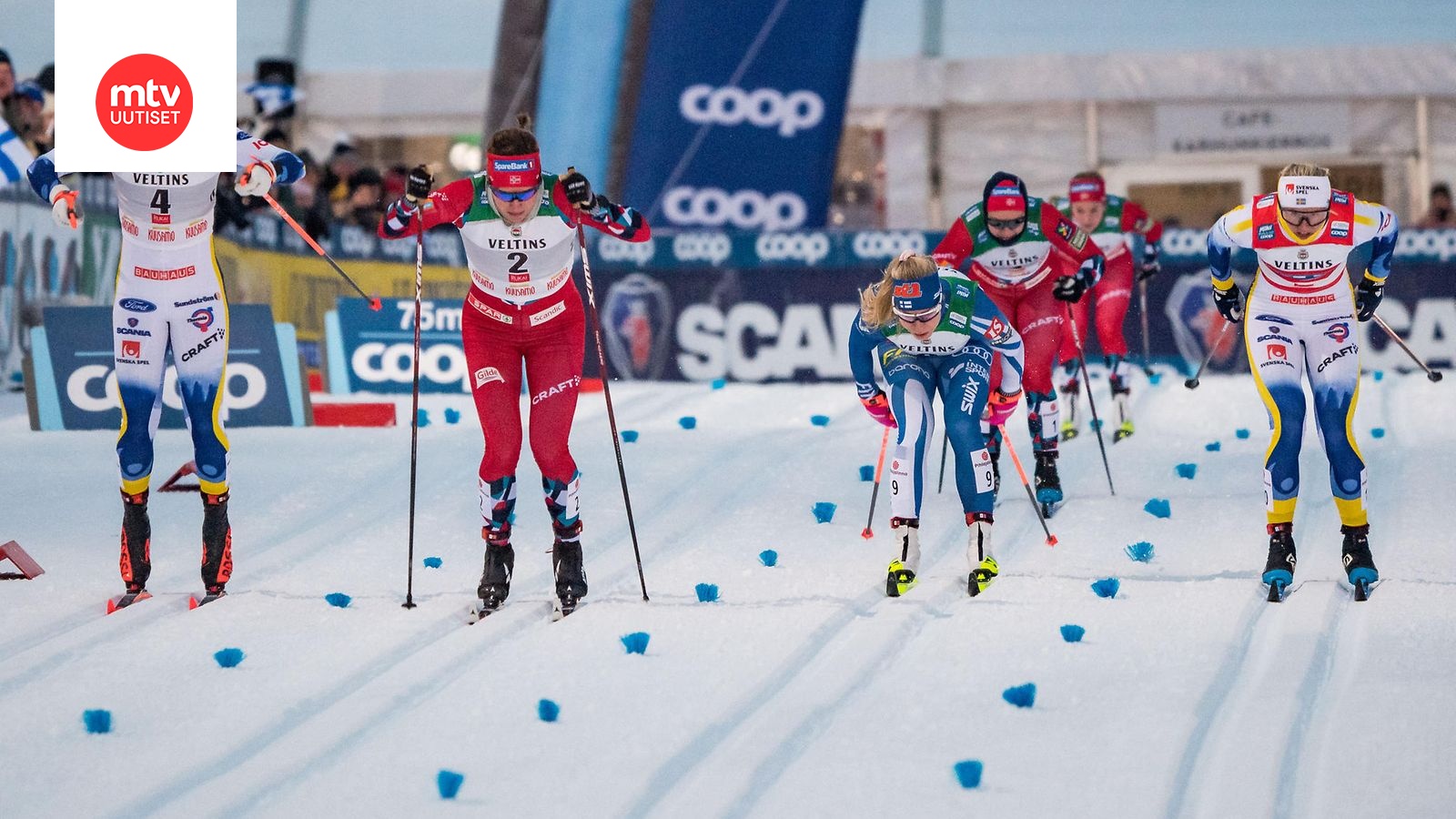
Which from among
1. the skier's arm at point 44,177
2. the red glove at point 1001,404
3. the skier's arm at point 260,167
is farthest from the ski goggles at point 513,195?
the red glove at point 1001,404

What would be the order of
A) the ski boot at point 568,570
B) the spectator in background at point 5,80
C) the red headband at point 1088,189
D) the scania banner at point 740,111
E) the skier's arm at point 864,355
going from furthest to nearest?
the scania banner at point 740,111, the spectator in background at point 5,80, the red headband at point 1088,189, the skier's arm at point 864,355, the ski boot at point 568,570

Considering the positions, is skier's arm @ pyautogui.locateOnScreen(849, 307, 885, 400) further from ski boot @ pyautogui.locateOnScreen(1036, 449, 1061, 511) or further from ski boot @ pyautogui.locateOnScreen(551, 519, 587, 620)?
ski boot @ pyautogui.locateOnScreen(1036, 449, 1061, 511)

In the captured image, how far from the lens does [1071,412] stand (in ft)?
35.3

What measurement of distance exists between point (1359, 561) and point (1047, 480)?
219 cm

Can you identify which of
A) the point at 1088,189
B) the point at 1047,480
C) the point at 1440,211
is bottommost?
the point at 1047,480

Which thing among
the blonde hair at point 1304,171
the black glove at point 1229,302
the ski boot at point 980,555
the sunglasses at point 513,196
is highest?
the blonde hair at point 1304,171

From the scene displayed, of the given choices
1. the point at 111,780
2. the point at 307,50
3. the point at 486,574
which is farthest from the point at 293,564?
the point at 307,50

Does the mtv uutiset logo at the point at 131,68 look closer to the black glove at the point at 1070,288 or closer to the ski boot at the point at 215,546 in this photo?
the ski boot at the point at 215,546

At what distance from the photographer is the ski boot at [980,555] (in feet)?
22.3

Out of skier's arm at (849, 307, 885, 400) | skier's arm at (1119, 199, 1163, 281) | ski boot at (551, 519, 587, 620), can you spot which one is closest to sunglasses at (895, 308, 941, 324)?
skier's arm at (849, 307, 885, 400)

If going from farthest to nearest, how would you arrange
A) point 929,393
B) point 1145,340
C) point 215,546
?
point 1145,340 < point 929,393 < point 215,546

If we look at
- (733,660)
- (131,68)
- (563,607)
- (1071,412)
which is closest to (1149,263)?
(1071,412)

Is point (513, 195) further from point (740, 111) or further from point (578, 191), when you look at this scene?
point (740, 111)

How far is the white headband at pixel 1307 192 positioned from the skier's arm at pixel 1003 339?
129 cm
